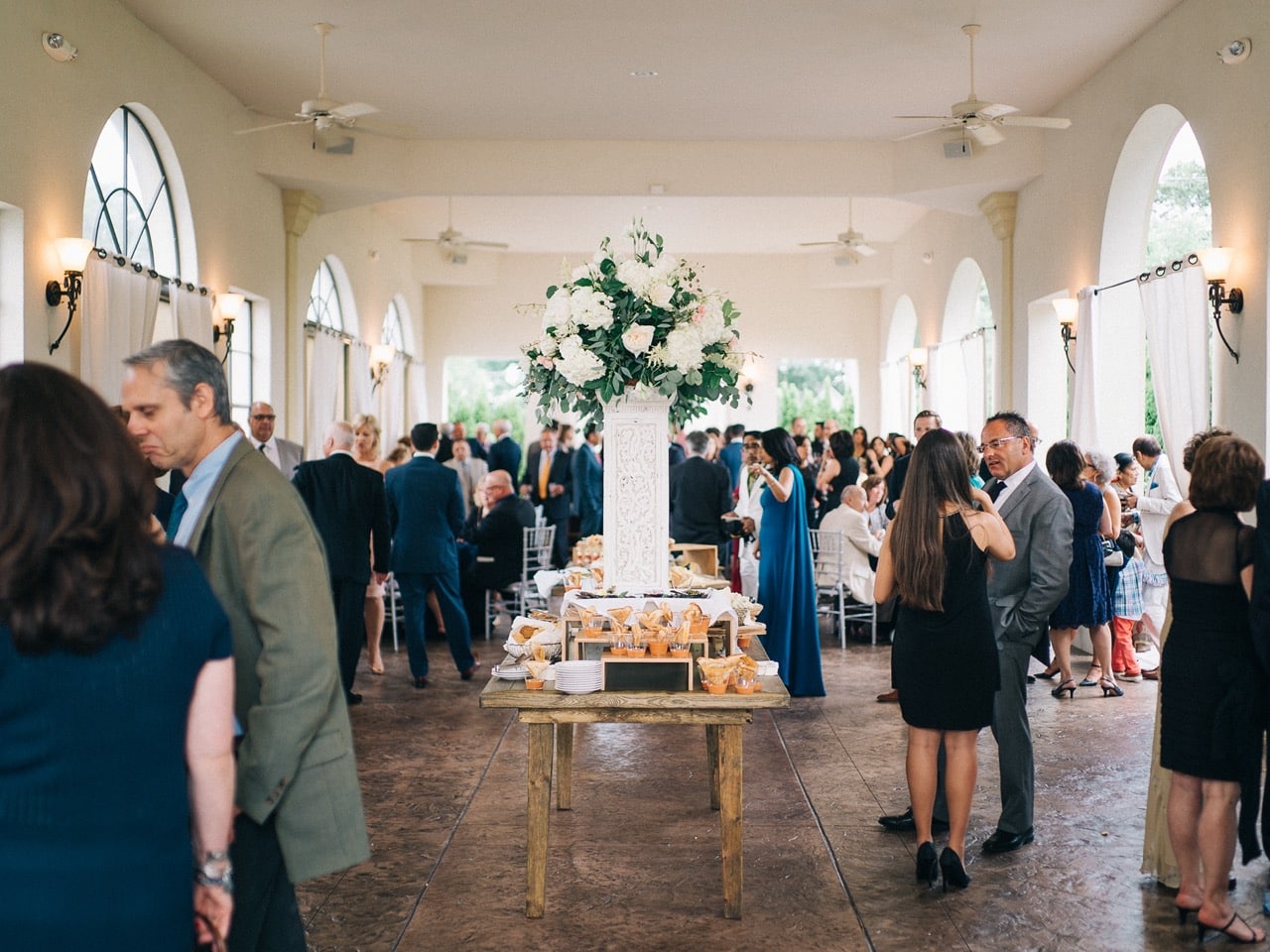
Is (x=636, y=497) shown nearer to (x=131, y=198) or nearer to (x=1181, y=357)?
(x=1181, y=357)

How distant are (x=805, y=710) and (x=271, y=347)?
608 centimetres

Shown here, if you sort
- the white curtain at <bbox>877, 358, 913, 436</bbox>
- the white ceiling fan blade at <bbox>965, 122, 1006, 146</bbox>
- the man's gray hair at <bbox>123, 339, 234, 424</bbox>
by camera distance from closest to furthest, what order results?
the man's gray hair at <bbox>123, 339, 234, 424</bbox>, the white ceiling fan blade at <bbox>965, 122, 1006, 146</bbox>, the white curtain at <bbox>877, 358, 913, 436</bbox>

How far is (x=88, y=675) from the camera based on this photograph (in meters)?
1.67

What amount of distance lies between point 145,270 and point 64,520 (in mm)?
6885

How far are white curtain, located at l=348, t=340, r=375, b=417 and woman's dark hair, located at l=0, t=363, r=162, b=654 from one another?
12.3 metres

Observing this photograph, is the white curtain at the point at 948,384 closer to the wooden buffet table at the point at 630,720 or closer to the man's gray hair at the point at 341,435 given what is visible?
the man's gray hair at the point at 341,435

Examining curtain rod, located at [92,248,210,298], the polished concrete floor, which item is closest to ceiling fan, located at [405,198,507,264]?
curtain rod, located at [92,248,210,298]

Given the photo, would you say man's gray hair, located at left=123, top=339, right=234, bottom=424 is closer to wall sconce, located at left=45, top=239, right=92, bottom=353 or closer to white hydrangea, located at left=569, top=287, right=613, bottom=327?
white hydrangea, located at left=569, top=287, right=613, bottom=327

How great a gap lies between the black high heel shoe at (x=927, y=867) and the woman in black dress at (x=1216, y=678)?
0.80m

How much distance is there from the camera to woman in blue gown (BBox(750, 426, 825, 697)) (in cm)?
723

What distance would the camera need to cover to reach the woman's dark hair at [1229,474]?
11.8ft

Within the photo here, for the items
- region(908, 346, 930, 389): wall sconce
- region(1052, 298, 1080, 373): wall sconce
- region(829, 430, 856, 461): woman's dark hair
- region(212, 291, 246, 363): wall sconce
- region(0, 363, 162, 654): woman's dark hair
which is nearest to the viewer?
region(0, 363, 162, 654): woman's dark hair

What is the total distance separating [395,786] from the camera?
5.39m

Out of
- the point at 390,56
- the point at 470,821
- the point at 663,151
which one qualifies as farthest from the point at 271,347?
the point at 470,821
